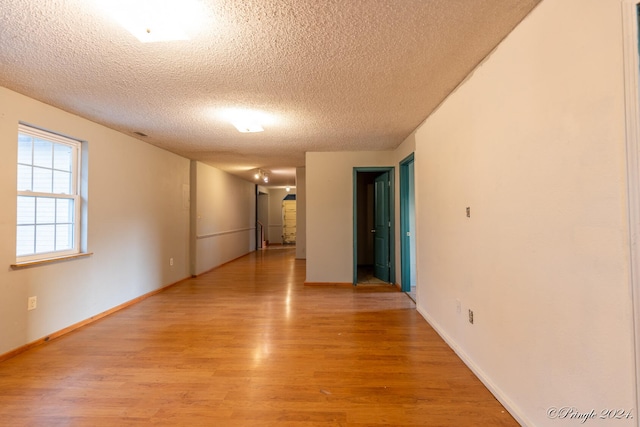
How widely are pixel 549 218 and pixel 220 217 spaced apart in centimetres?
677

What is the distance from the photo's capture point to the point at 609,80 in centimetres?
115

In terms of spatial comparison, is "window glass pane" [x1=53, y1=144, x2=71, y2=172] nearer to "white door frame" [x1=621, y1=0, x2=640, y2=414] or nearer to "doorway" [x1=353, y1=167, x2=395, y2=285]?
"doorway" [x1=353, y1=167, x2=395, y2=285]

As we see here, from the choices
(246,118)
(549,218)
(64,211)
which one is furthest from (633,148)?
(64,211)

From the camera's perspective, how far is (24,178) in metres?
2.85

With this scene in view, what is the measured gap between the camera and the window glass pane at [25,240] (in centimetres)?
282

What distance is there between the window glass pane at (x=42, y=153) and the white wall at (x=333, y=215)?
3381 millimetres

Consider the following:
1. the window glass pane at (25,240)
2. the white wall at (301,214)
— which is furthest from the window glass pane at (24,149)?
the white wall at (301,214)

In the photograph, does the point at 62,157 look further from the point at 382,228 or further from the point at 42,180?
A: the point at 382,228

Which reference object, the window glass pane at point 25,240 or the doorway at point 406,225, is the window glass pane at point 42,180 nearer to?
the window glass pane at point 25,240

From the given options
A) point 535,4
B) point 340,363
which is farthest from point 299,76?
point 340,363

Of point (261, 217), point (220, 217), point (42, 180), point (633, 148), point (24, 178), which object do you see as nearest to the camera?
point (633, 148)

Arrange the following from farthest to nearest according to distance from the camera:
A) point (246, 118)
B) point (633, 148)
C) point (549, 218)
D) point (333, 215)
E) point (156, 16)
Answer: point (333, 215) < point (246, 118) < point (156, 16) < point (549, 218) < point (633, 148)

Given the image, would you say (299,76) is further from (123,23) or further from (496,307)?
(496,307)

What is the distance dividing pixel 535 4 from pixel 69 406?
3.62 metres
